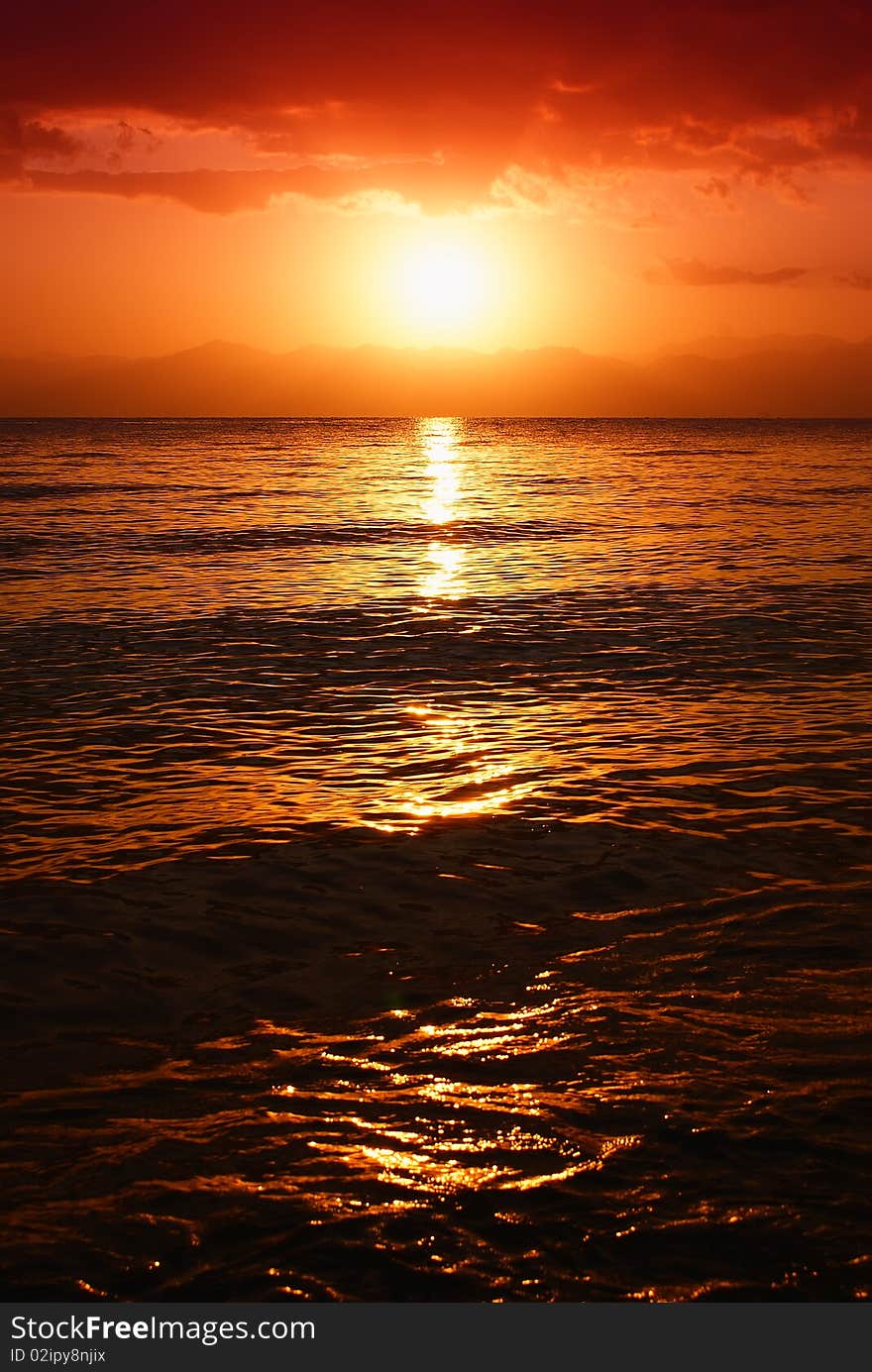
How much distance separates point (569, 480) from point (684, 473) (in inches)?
485

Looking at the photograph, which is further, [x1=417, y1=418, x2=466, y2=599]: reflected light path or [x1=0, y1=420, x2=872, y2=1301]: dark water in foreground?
[x1=417, y1=418, x2=466, y2=599]: reflected light path

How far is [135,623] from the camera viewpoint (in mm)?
23734

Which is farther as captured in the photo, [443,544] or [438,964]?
[443,544]

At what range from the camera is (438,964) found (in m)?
8.60

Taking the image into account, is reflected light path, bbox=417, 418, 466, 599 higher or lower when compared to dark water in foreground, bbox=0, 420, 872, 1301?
higher

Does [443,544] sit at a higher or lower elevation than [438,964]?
higher

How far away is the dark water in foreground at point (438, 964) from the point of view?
226 inches

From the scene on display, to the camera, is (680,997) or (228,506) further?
(228,506)

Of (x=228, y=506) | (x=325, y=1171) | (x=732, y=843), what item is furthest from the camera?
(x=228, y=506)

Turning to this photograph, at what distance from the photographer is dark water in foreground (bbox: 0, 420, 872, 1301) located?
18.9 ft

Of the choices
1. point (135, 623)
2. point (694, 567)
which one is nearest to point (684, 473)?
point (694, 567)

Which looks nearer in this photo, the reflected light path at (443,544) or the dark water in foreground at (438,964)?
the dark water in foreground at (438,964)

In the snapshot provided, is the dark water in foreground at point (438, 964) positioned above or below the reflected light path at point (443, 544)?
below
